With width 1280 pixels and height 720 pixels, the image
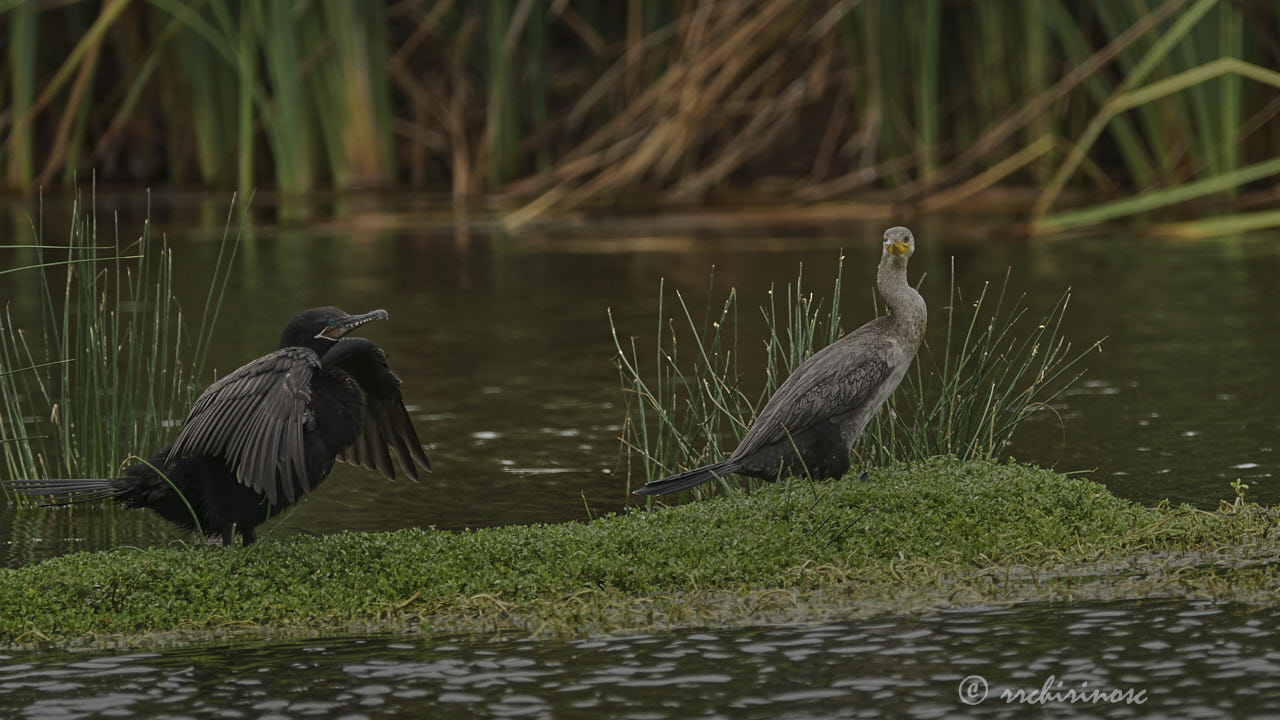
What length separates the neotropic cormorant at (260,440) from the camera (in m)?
6.50

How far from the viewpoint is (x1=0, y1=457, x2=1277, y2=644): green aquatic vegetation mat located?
6336 mm

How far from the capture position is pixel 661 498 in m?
8.31

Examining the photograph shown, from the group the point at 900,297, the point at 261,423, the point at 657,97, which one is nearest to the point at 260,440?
the point at 261,423

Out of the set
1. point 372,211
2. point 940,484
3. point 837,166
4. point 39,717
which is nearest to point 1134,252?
point 837,166

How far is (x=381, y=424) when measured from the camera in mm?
7621

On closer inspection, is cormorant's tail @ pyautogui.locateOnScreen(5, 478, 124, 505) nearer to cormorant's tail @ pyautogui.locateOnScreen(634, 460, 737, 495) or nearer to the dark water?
the dark water

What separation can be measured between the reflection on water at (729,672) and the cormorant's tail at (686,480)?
1016mm

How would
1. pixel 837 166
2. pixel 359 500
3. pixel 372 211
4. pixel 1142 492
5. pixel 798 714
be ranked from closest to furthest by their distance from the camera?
pixel 798 714
pixel 1142 492
pixel 359 500
pixel 372 211
pixel 837 166

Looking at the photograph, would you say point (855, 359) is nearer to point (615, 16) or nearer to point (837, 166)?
point (837, 166)

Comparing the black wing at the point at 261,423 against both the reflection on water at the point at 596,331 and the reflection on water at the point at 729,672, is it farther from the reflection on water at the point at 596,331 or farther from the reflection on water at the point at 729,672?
the reflection on water at the point at 596,331

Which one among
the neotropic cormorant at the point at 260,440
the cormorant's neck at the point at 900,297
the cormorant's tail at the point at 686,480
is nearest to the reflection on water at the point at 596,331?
the neotropic cormorant at the point at 260,440

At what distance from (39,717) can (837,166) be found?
17.0 meters

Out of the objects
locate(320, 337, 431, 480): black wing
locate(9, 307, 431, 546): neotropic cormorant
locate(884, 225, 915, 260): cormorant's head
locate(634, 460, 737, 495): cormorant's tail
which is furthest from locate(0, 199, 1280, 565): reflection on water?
locate(884, 225, 915, 260): cormorant's head

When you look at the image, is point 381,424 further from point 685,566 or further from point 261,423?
point 685,566
